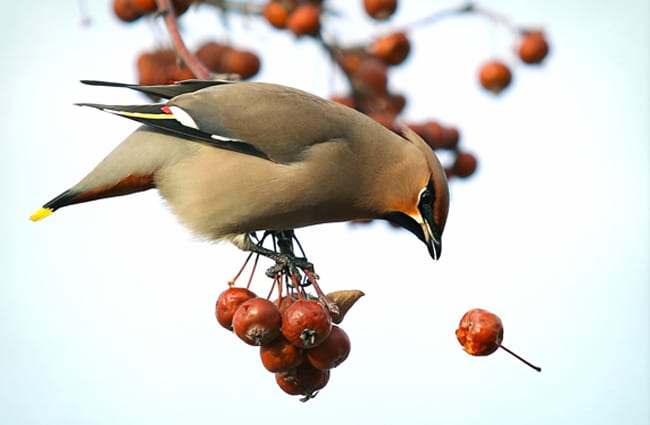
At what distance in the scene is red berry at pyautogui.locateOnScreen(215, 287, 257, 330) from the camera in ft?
10.6

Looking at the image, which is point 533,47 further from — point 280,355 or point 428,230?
point 280,355

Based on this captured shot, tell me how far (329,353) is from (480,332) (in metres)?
0.41

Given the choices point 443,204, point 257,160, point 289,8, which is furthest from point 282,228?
point 289,8

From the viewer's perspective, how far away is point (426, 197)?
3.69 m

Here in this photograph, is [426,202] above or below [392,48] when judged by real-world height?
below

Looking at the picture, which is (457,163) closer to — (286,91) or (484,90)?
(484,90)

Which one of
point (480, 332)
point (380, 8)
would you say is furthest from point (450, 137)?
point (480, 332)

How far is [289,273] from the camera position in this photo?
335cm

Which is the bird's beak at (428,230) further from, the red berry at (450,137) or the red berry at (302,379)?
the red berry at (450,137)

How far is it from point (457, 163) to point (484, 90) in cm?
50

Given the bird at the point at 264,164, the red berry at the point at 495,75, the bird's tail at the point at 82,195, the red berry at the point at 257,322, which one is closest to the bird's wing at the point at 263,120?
the bird at the point at 264,164

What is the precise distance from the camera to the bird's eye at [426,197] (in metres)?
3.68

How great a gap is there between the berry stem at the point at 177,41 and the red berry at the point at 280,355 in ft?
3.23

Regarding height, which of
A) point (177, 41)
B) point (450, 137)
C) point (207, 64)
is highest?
point (177, 41)
